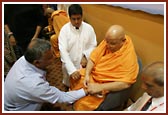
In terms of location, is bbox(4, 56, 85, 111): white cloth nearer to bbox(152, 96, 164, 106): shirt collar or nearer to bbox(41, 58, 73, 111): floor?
bbox(41, 58, 73, 111): floor

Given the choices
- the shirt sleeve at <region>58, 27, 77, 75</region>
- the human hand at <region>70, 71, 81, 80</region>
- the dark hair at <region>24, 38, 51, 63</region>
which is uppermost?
the dark hair at <region>24, 38, 51, 63</region>

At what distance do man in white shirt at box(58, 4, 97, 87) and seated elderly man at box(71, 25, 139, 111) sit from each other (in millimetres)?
323

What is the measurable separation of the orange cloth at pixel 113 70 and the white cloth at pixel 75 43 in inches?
13.2

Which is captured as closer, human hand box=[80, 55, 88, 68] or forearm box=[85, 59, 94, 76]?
forearm box=[85, 59, 94, 76]

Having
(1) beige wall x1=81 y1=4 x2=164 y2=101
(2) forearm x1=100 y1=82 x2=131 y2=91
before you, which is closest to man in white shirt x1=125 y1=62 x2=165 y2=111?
(2) forearm x1=100 y1=82 x2=131 y2=91

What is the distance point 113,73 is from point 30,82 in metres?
0.68

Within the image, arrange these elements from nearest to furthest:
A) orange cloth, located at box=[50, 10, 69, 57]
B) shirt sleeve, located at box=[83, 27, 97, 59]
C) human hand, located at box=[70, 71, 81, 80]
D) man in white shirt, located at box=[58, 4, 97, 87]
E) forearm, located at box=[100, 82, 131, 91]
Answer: forearm, located at box=[100, 82, 131, 91], human hand, located at box=[70, 71, 81, 80], man in white shirt, located at box=[58, 4, 97, 87], shirt sleeve, located at box=[83, 27, 97, 59], orange cloth, located at box=[50, 10, 69, 57]

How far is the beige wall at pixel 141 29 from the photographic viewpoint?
6.52ft

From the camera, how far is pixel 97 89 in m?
1.93

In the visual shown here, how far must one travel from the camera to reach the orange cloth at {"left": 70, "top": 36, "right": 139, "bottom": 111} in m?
1.95

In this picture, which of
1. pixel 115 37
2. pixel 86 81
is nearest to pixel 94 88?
pixel 86 81

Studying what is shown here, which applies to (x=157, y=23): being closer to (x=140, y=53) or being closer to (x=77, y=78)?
(x=140, y=53)

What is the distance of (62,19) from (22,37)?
2.09ft

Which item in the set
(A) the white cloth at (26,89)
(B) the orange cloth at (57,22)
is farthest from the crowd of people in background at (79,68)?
(B) the orange cloth at (57,22)
